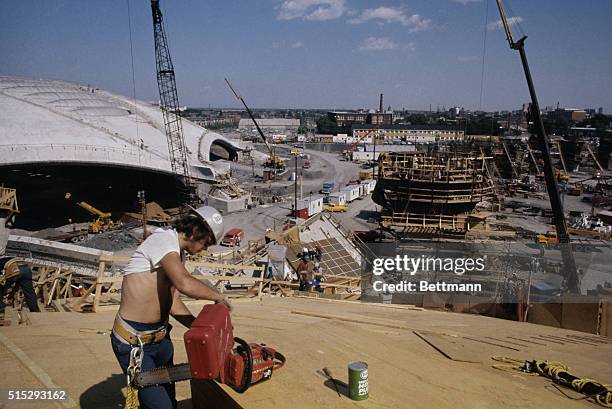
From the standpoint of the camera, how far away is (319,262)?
19.4 metres

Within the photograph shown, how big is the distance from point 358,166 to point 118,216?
49761 millimetres

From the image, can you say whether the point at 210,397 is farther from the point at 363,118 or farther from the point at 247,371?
the point at 363,118

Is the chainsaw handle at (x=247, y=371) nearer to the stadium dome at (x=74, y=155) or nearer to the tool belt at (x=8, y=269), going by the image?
the tool belt at (x=8, y=269)

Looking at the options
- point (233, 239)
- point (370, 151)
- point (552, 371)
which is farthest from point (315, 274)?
point (370, 151)

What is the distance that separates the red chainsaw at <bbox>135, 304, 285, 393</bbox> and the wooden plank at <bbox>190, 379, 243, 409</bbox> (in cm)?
15

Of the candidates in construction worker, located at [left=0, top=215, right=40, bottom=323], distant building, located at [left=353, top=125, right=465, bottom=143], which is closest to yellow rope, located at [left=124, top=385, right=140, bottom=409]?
construction worker, located at [left=0, top=215, right=40, bottom=323]

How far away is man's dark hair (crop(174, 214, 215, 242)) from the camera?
330 centimetres

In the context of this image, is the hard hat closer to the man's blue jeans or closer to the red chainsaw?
the red chainsaw

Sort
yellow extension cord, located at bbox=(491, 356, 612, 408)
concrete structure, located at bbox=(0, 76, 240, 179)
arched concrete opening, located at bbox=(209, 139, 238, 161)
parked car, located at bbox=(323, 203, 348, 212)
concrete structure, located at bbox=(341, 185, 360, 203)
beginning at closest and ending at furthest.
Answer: yellow extension cord, located at bbox=(491, 356, 612, 408) < concrete structure, located at bbox=(0, 76, 240, 179) < parked car, located at bbox=(323, 203, 348, 212) < concrete structure, located at bbox=(341, 185, 360, 203) < arched concrete opening, located at bbox=(209, 139, 238, 161)

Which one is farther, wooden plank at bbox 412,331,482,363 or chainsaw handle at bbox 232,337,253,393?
wooden plank at bbox 412,331,482,363

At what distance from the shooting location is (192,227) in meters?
3.30

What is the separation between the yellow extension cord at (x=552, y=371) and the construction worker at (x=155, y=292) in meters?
3.50

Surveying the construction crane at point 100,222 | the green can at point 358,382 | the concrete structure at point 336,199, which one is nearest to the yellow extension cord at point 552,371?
the green can at point 358,382

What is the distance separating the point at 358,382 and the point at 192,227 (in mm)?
1751
